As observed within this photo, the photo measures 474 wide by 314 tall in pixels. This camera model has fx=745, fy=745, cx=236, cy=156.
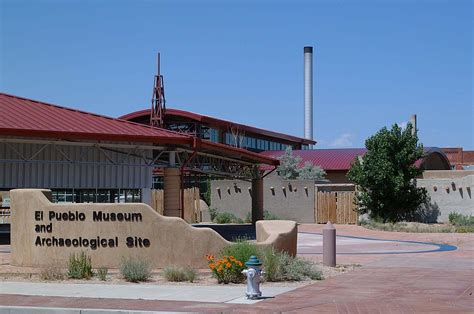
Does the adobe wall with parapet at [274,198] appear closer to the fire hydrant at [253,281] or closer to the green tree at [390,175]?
the green tree at [390,175]

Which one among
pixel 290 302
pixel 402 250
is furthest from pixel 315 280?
pixel 402 250

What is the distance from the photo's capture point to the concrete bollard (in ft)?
68.0

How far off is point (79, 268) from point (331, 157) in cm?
5158

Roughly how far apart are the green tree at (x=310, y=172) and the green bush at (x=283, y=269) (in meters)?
40.9

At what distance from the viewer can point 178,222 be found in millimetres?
19656

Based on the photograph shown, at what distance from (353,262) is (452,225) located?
21.0 metres

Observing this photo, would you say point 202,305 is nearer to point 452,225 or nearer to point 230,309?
point 230,309

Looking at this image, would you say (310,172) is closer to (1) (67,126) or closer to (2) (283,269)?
(1) (67,126)

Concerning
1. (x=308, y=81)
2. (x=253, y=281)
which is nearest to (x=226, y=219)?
(x=253, y=281)

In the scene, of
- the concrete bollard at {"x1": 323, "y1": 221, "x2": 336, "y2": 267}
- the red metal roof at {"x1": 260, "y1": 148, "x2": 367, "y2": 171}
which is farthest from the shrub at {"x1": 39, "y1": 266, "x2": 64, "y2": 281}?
the red metal roof at {"x1": 260, "y1": 148, "x2": 367, "y2": 171}

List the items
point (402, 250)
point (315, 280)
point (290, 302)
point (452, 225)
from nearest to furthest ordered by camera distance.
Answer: point (290, 302), point (315, 280), point (402, 250), point (452, 225)

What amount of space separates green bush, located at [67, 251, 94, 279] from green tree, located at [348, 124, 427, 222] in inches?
1083

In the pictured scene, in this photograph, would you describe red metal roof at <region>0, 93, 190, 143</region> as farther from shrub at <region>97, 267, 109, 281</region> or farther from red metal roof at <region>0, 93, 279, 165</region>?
shrub at <region>97, 267, 109, 281</region>

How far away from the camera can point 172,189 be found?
1331 inches
